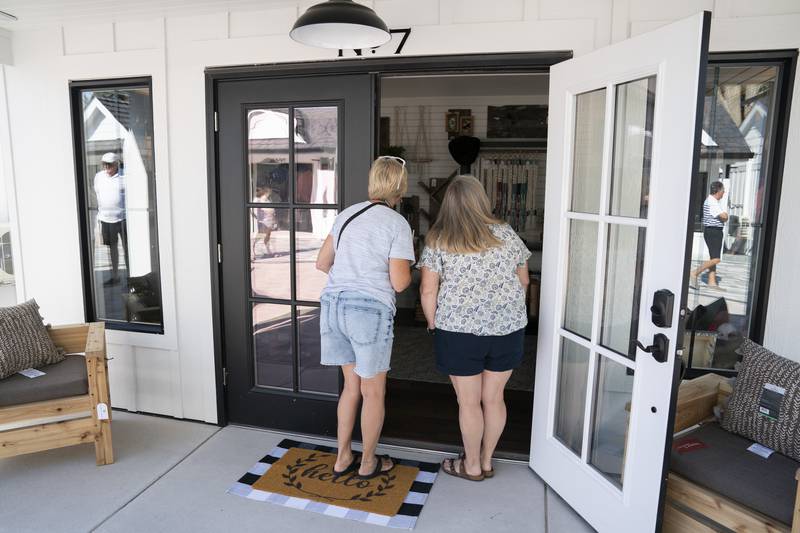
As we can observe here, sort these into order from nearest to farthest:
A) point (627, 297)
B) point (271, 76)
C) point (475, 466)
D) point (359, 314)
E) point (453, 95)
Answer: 1. point (627, 297)
2. point (359, 314)
3. point (475, 466)
4. point (271, 76)
5. point (453, 95)

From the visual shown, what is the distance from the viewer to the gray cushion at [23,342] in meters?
3.00

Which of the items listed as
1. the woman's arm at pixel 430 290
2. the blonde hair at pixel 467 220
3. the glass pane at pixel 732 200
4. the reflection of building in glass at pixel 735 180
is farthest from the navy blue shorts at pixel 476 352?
the reflection of building in glass at pixel 735 180

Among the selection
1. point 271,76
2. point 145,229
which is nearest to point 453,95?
point 271,76

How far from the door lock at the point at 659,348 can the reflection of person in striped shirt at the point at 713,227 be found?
0.99 metres

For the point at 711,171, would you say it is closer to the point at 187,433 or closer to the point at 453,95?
the point at 187,433

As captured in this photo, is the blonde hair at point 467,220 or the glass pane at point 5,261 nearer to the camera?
the blonde hair at point 467,220

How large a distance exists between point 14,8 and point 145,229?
4.86 ft

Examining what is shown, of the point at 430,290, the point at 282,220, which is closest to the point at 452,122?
the point at 282,220

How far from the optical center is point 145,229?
371 cm

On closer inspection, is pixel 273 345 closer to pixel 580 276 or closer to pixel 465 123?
pixel 580 276

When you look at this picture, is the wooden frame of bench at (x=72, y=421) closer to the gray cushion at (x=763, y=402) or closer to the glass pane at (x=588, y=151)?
the glass pane at (x=588, y=151)

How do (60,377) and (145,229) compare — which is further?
(145,229)

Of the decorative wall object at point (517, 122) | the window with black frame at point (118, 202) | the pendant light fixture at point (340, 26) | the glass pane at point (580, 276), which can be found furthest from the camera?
the decorative wall object at point (517, 122)

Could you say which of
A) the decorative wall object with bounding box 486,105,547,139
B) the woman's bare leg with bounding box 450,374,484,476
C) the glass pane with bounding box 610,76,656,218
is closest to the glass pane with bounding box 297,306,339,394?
the woman's bare leg with bounding box 450,374,484,476
